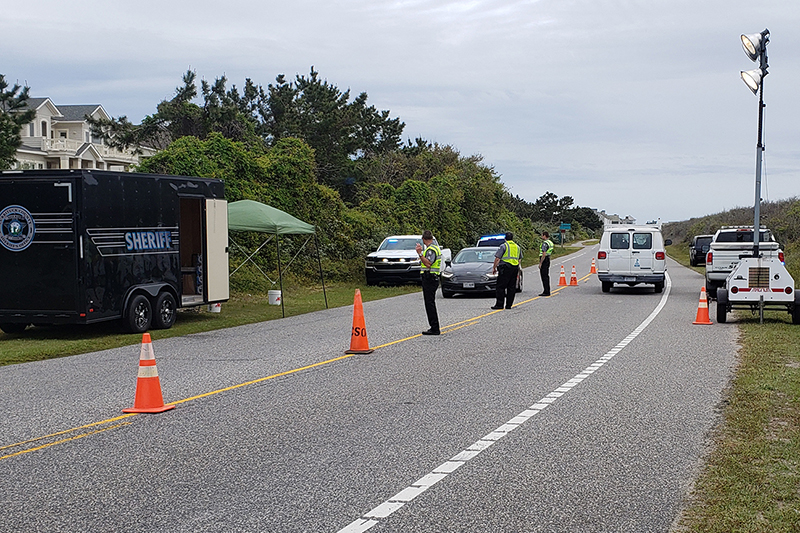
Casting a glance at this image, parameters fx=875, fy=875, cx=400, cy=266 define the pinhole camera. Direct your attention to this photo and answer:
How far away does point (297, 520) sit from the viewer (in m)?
5.35

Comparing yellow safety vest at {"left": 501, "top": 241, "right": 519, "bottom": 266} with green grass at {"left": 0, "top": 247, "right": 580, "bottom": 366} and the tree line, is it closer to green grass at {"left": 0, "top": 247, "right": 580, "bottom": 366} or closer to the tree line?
green grass at {"left": 0, "top": 247, "right": 580, "bottom": 366}

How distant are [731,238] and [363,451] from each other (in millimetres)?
24178

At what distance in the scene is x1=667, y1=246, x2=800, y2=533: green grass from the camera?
5262 millimetres

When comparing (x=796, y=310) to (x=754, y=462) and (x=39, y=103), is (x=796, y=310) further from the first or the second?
(x=39, y=103)

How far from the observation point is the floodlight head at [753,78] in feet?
57.2

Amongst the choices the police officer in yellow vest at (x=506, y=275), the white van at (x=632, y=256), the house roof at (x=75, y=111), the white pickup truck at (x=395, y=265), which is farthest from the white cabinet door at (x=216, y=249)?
the house roof at (x=75, y=111)

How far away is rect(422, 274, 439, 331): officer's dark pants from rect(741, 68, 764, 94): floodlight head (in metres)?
7.61

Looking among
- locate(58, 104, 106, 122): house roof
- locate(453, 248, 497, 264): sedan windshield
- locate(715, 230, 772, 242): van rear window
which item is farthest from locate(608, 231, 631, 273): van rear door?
locate(58, 104, 106, 122): house roof

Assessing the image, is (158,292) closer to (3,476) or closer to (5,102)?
(3,476)

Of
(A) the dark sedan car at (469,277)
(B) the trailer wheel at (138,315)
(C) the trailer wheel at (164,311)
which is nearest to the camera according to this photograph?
(B) the trailer wheel at (138,315)

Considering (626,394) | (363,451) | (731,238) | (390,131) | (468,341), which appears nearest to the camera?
(363,451)

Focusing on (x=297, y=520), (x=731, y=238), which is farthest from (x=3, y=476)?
(x=731, y=238)

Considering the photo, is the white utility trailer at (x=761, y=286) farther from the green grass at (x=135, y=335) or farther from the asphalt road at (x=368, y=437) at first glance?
the green grass at (x=135, y=335)

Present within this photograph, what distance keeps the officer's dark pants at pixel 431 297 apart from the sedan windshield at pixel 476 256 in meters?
10.1
